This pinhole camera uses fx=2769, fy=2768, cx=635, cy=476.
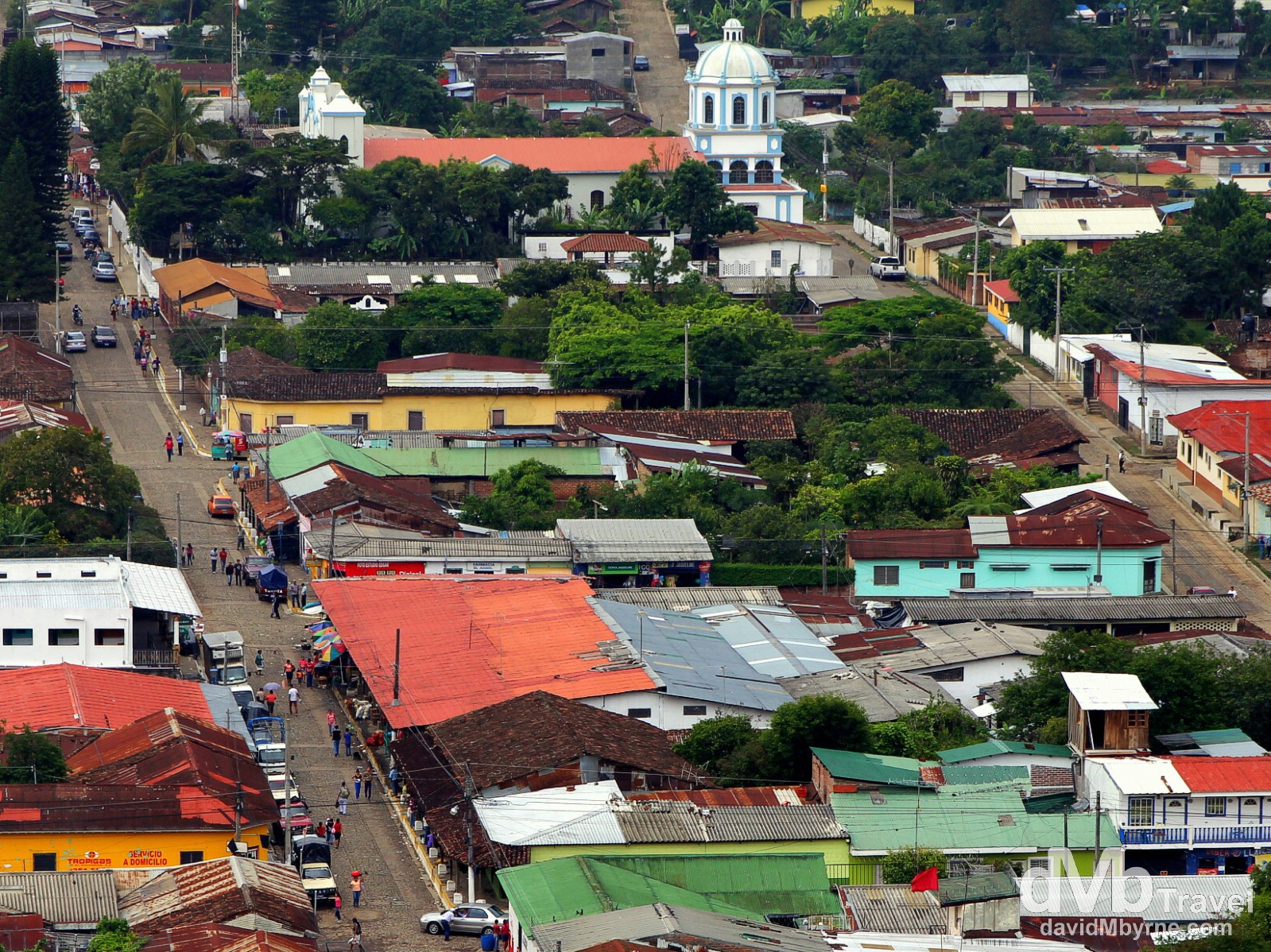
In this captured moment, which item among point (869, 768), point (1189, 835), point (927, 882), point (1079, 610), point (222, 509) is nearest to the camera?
point (927, 882)

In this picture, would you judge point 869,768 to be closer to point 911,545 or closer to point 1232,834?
point 1232,834

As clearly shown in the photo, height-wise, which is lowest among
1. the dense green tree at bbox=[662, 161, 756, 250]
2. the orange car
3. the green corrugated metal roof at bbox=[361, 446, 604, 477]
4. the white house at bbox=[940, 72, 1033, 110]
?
the orange car

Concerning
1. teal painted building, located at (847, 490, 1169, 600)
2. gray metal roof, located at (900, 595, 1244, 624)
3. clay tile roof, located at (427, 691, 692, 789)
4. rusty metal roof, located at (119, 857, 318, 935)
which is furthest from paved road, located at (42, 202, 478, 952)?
gray metal roof, located at (900, 595, 1244, 624)

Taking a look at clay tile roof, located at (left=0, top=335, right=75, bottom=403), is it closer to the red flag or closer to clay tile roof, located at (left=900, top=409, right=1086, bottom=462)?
clay tile roof, located at (left=900, top=409, right=1086, bottom=462)

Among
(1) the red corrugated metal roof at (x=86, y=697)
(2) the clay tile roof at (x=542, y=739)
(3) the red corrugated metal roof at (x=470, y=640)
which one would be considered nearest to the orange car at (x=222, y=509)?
(3) the red corrugated metal roof at (x=470, y=640)

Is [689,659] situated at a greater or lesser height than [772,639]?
greater

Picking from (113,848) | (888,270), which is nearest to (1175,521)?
(888,270)

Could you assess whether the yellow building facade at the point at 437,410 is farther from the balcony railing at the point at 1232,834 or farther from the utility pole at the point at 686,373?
the balcony railing at the point at 1232,834

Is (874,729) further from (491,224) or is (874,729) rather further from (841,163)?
(841,163)
